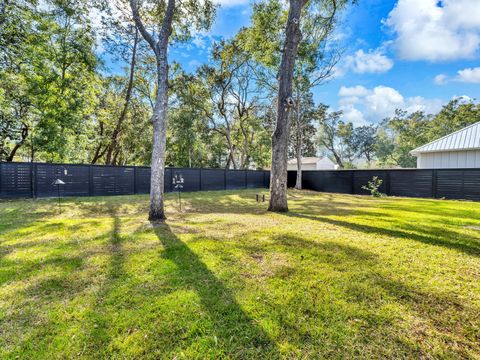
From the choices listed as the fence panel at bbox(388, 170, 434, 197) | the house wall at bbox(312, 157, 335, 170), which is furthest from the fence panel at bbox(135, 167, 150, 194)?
the house wall at bbox(312, 157, 335, 170)

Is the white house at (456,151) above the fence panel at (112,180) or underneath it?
above

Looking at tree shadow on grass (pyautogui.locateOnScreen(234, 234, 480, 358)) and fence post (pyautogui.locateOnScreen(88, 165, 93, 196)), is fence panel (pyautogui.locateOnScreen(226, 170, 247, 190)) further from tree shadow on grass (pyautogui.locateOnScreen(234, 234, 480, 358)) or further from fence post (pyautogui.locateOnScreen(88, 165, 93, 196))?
tree shadow on grass (pyautogui.locateOnScreen(234, 234, 480, 358))

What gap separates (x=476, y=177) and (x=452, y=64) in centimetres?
1060

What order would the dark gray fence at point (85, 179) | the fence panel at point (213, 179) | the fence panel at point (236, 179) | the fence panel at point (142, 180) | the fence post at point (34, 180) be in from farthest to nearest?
the fence panel at point (236, 179)
the fence panel at point (213, 179)
the fence panel at point (142, 180)
the fence post at point (34, 180)
the dark gray fence at point (85, 179)

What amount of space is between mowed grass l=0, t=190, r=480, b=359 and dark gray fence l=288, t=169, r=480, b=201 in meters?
8.58

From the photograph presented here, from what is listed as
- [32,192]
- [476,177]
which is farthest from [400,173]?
[32,192]

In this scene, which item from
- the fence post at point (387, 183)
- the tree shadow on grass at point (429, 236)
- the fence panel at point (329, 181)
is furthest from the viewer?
the fence panel at point (329, 181)

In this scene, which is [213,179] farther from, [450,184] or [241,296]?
[241,296]

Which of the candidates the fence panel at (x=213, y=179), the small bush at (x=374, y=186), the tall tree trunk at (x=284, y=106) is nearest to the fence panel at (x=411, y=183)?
the small bush at (x=374, y=186)

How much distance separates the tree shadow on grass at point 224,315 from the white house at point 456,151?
45.6 ft

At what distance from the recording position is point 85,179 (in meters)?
9.45

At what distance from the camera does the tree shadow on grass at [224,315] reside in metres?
1.37

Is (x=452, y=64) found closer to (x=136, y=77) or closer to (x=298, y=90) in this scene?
(x=298, y=90)

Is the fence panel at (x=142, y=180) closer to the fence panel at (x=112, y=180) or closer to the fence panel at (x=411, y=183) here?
the fence panel at (x=112, y=180)
